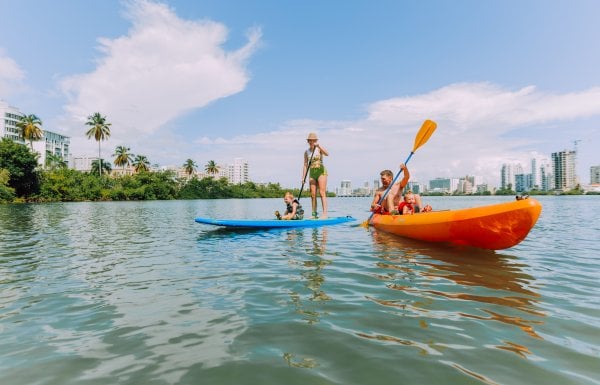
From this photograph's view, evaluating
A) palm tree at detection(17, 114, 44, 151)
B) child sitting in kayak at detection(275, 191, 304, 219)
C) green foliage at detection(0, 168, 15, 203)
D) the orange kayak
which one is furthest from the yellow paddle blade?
palm tree at detection(17, 114, 44, 151)

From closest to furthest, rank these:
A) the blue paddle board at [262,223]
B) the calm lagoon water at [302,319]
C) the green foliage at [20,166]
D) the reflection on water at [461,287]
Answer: the calm lagoon water at [302,319], the reflection on water at [461,287], the blue paddle board at [262,223], the green foliage at [20,166]

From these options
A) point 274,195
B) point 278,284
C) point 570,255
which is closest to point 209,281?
point 278,284

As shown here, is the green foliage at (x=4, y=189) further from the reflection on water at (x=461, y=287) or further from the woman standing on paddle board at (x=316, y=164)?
the reflection on water at (x=461, y=287)

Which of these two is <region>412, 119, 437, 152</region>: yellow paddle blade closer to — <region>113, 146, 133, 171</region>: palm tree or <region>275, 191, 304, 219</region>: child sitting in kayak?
<region>275, 191, 304, 219</region>: child sitting in kayak

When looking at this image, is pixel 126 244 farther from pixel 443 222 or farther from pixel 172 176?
pixel 172 176

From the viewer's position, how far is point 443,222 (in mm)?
6961

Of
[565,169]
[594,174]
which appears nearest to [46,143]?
[565,169]

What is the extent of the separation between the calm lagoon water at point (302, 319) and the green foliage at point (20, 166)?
156 feet

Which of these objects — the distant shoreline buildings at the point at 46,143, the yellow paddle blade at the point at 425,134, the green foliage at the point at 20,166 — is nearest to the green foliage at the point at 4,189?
the green foliage at the point at 20,166

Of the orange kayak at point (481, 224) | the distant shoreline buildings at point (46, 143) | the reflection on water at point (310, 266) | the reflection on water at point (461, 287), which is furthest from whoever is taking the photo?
the distant shoreline buildings at point (46, 143)

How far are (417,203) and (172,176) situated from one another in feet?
266

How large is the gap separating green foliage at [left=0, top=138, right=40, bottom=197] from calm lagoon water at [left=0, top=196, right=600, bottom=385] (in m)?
47.5

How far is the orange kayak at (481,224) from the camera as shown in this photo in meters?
5.75

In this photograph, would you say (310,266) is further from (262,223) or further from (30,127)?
(30,127)
